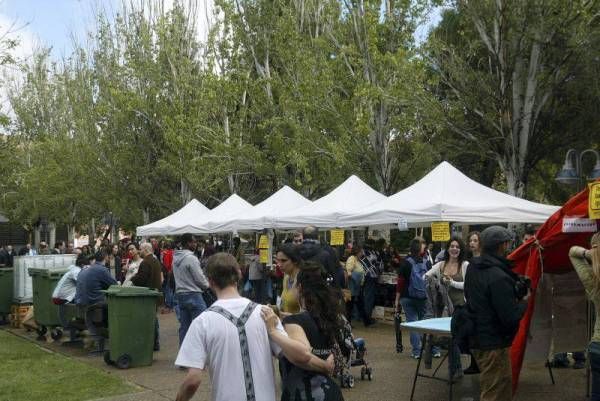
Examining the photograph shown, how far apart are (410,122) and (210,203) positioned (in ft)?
51.1

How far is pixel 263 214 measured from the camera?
54.1ft

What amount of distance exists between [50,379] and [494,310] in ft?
21.7

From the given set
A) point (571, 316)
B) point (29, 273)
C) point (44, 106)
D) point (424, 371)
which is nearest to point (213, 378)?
point (571, 316)

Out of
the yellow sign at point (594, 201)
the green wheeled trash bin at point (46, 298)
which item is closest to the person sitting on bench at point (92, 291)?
the green wheeled trash bin at point (46, 298)

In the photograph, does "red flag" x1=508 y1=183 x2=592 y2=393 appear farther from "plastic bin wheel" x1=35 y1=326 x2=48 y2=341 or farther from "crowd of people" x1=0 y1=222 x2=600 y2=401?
"plastic bin wheel" x1=35 y1=326 x2=48 y2=341

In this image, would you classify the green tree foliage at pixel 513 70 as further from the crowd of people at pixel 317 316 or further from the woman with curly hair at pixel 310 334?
the woman with curly hair at pixel 310 334

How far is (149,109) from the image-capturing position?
31547 mm

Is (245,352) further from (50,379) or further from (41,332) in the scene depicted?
(41,332)

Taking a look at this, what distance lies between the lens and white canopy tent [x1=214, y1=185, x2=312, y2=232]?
16047 millimetres

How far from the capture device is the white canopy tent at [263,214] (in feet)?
52.6

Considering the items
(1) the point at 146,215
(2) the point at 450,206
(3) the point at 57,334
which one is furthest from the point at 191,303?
(1) the point at 146,215

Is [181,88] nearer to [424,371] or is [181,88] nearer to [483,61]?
[483,61]

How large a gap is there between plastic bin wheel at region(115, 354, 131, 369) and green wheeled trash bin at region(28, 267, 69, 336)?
10.7 feet

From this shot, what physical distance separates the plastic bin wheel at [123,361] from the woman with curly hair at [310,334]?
6.31 metres
